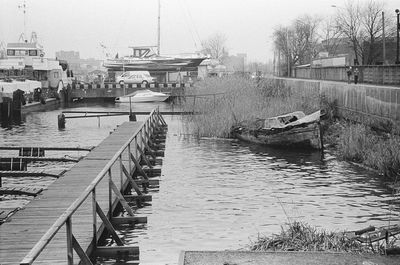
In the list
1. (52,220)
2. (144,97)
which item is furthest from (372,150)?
(144,97)

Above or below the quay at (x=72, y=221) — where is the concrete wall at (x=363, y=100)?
above

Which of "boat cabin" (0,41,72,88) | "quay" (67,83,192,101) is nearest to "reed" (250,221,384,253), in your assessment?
"boat cabin" (0,41,72,88)

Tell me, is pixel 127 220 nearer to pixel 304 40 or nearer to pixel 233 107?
pixel 233 107

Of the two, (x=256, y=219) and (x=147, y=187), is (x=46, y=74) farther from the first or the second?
(x=256, y=219)

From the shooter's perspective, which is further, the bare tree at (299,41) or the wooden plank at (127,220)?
the bare tree at (299,41)

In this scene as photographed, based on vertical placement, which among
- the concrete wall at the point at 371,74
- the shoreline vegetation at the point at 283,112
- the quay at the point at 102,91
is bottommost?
the shoreline vegetation at the point at 283,112

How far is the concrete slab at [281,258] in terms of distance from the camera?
9.94 m

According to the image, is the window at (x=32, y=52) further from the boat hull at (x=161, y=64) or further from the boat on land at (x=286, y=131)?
the boat on land at (x=286, y=131)

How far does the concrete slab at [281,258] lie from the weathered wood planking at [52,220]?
2.19m

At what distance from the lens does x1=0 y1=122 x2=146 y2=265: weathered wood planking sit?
35.3 feet

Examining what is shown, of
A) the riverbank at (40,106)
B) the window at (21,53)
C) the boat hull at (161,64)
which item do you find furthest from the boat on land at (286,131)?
the boat hull at (161,64)

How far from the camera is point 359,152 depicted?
27.4m

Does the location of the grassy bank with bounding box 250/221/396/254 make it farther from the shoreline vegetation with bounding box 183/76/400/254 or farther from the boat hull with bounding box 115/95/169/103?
the boat hull with bounding box 115/95/169/103

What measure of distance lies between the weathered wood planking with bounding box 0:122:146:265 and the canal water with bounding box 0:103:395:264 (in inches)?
53.1
